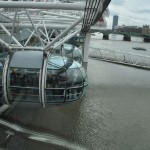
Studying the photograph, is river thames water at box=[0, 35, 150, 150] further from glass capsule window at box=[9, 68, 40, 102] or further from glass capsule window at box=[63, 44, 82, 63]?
glass capsule window at box=[63, 44, 82, 63]

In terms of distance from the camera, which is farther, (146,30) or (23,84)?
(146,30)

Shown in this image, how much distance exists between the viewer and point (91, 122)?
16.8 m

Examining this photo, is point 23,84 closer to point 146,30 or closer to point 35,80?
point 35,80

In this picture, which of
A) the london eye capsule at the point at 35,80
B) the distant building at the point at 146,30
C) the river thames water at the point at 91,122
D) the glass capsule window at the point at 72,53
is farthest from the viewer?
the distant building at the point at 146,30

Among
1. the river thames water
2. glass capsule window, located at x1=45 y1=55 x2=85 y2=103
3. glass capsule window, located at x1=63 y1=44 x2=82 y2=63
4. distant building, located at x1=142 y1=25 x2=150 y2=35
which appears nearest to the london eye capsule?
glass capsule window, located at x1=45 y1=55 x2=85 y2=103

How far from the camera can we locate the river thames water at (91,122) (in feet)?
45.8

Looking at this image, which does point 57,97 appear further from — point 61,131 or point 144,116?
point 144,116

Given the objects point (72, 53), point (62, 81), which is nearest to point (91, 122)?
point (62, 81)

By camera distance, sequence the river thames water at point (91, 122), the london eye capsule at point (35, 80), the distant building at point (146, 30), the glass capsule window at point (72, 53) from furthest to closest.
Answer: the distant building at point (146, 30), the glass capsule window at point (72, 53), the london eye capsule at point (35, 80), the river thames water at point (91, 122)

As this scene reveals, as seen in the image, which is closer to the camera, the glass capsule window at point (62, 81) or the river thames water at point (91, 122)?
the river thames water at point (91, 122)

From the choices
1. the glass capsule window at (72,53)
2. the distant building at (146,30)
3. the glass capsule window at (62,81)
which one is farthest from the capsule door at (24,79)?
the distant building at (146,30)

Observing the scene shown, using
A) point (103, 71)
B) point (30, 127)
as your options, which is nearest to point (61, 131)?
point (30, 127)

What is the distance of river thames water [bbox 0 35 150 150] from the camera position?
14.0m

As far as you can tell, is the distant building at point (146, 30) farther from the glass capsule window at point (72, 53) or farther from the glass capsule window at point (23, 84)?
the glass capsule window at point (23, 84)
